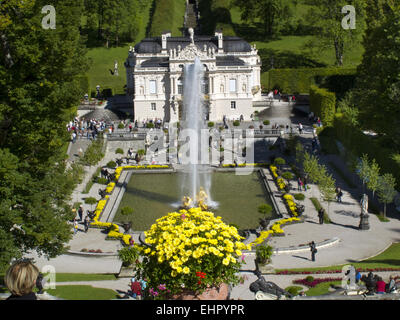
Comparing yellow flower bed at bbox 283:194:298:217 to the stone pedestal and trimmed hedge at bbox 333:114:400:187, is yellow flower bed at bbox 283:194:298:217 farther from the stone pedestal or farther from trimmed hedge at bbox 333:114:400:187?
trimmed hedge at bbox 333:114:400:187

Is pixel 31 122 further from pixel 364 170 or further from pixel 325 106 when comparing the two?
pixel 325 106

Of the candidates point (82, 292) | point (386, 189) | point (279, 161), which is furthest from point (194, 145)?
point (82, 292)

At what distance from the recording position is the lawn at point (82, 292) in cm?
2818

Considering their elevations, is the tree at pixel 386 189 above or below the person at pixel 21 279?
below

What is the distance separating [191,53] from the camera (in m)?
81.4

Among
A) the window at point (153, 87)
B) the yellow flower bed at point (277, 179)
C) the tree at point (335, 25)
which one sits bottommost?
the yellow flower bed at point (277, 179)

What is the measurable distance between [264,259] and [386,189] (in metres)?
16.1

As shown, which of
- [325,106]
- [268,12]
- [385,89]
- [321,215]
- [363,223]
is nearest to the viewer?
[363,223]

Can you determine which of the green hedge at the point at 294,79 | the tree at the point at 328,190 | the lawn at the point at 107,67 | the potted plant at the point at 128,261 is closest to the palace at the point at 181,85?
the green hedge at the point at 294,79

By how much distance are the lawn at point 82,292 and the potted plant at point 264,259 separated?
8656 millimetres

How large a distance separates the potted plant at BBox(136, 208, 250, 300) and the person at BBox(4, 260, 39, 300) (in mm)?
7610

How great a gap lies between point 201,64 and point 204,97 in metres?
4.39

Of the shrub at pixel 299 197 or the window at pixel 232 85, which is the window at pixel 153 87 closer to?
the window at pixel 232 85
